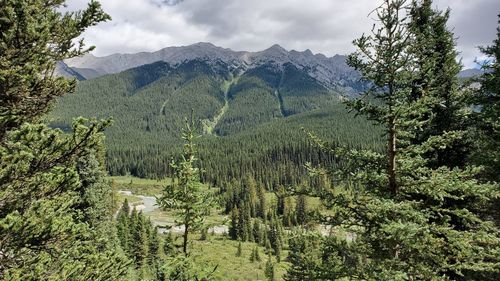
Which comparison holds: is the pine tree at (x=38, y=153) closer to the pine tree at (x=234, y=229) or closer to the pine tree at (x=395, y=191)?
the pine tree at (x=395, y=191)

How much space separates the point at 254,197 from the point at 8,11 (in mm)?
143920

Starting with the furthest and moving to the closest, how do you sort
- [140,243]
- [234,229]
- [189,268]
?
[234,229], [140,243], [189,268]

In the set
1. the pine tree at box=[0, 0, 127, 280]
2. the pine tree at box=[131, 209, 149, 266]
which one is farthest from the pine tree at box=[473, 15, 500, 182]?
the pine tree at box=[131, 209, 149, 266]

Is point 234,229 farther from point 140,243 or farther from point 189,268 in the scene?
point 189,268

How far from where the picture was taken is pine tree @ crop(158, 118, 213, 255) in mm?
14664

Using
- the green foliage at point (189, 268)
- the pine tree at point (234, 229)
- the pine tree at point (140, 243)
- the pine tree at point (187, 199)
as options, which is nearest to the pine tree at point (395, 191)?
the green foliage at point (189, 268)

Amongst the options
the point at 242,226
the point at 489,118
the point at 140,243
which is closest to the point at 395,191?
the point at 489,118

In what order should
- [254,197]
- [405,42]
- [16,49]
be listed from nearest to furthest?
[16,49]
[405,42]
[254,197]

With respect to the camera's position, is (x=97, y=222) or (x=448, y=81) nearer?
(x=448, y=81)

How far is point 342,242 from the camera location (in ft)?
35.7

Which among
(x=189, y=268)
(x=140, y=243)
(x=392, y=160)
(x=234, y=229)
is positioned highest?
(x=392, y=160)

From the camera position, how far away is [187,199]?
14781 mm

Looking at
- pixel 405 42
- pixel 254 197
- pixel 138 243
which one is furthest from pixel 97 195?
pixel 254 197

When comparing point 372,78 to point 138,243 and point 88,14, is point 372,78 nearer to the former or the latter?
point 88,14
